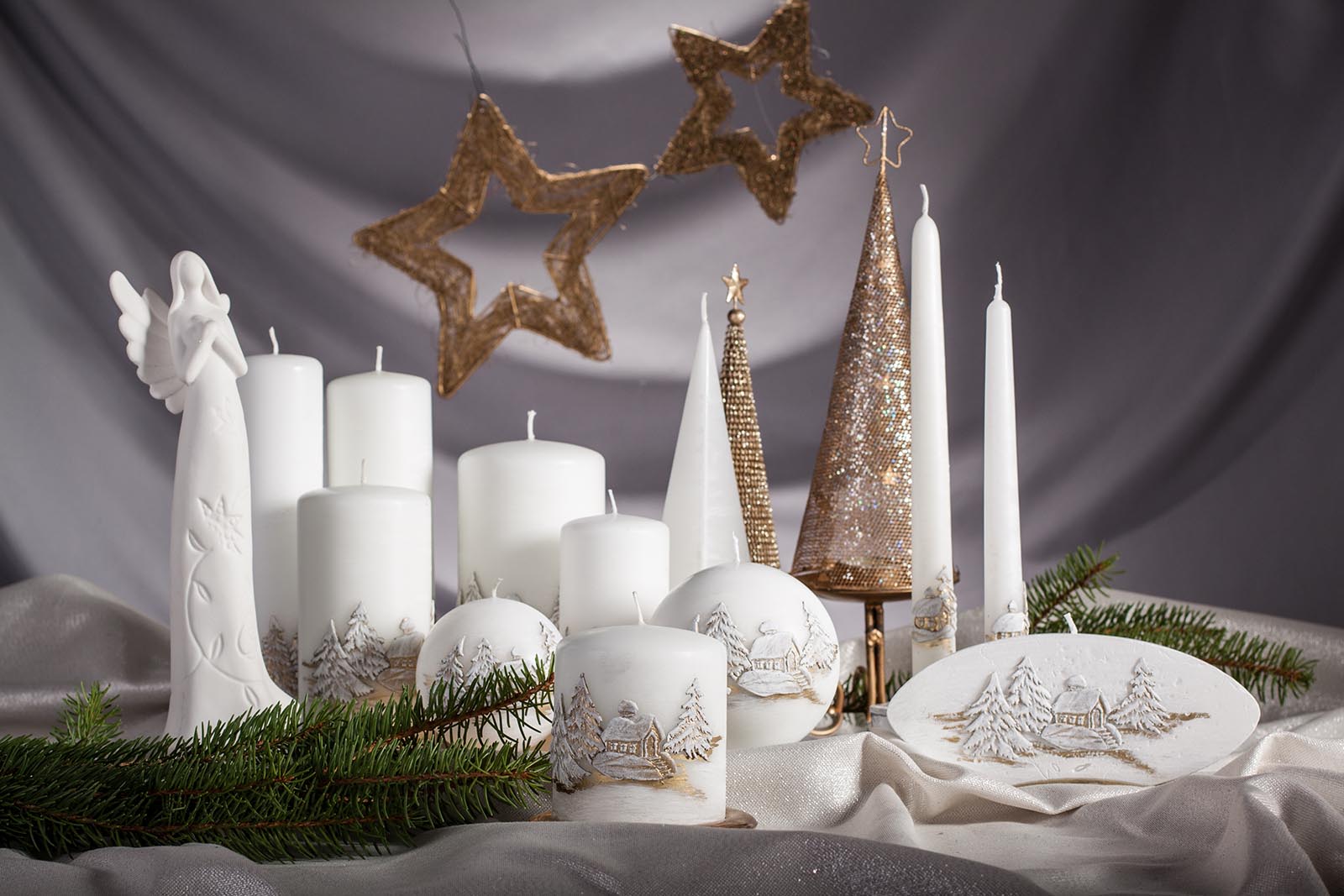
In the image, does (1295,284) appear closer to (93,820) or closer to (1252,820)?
(1252,820)

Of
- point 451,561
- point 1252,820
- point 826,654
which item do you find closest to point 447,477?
point 451,561

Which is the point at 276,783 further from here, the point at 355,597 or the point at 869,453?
the point at 869,453

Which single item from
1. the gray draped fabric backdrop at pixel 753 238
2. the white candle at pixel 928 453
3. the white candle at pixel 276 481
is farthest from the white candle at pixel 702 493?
the gray draped fabric backdrop at pixel 753 238

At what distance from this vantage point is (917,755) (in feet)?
2.66

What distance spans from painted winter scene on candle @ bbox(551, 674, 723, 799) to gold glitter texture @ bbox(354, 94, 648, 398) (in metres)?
0.67

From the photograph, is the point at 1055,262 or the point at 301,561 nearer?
the point at 301,561

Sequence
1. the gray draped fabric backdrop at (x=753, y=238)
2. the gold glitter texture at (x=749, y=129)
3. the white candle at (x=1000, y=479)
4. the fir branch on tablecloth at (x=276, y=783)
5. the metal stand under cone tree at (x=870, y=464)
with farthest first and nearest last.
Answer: the gray draped fabric backdrop at (x=753, y=238)
the gold glitter texture at (x=749, y=129)
the metal stand under cone tree at (x=870, y=464)
the white candle at (x=1000, y=479)
the fir branch on tablecloth at (x=276, y=783)

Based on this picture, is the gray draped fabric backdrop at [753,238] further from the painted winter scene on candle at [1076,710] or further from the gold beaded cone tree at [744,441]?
the painted winter scene on candle at [1076,710]

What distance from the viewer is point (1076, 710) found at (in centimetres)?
80

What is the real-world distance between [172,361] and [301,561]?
15 cm

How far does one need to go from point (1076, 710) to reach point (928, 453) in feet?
0.68

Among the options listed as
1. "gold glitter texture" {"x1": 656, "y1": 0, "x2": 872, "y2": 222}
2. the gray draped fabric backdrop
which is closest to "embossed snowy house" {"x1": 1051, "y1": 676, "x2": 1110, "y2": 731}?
"gold glitter texture" {"x1": 656, "y1": 0, "x2": 872, "y2": 222}

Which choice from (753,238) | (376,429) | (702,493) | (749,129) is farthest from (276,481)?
(753,238)

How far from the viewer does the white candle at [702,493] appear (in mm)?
1013
